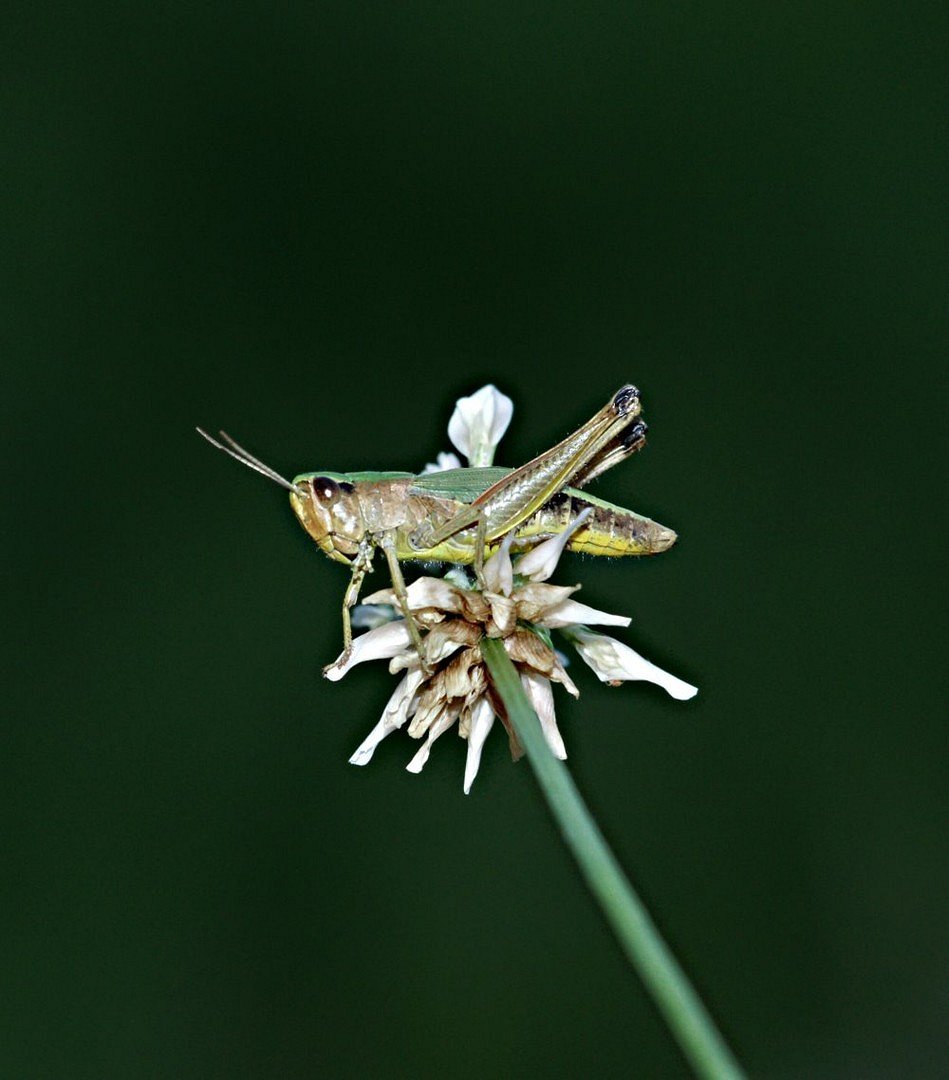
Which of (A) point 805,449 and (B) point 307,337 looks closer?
(A) point 805,449

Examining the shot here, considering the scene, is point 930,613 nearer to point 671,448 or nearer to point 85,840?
point 671,448

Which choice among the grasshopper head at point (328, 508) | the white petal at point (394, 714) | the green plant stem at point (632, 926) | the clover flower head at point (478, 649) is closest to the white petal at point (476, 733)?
the clover flower head at point (478, 649)

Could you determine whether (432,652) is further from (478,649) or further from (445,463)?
(445,463)

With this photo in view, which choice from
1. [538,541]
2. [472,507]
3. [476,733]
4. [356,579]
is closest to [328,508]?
[356,579]

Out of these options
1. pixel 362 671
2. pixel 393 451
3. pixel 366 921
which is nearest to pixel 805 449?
pixel 393 451

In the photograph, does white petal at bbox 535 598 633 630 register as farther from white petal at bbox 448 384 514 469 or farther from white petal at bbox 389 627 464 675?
white petal at bbox 448 384 514 469

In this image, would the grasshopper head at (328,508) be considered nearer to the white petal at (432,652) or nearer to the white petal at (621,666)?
the white petal at (432,652)
